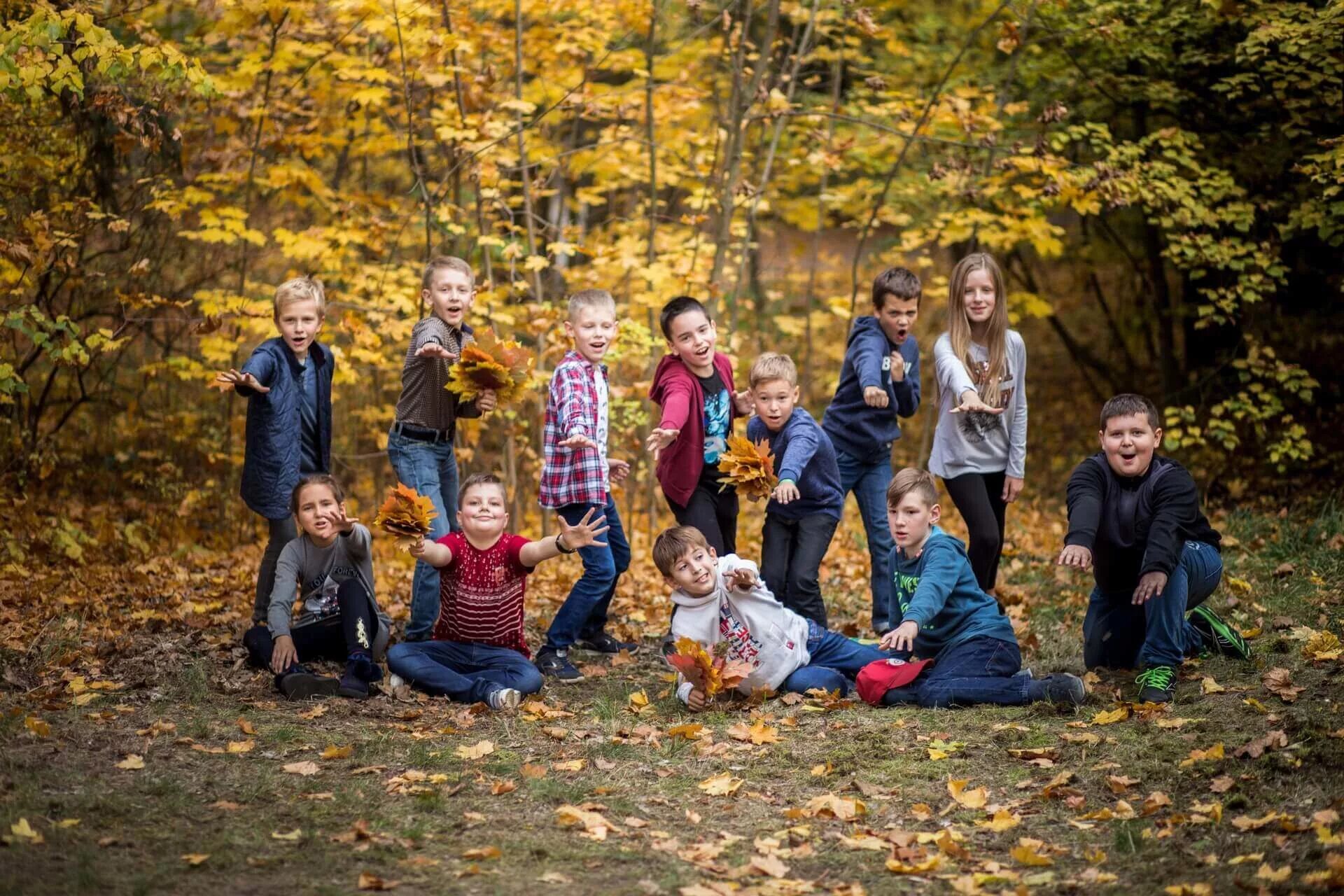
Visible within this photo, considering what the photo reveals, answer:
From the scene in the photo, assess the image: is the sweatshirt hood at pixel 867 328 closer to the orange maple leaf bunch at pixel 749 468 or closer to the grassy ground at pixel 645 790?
Result: the orange maple leaf bunch at pixel 749 468

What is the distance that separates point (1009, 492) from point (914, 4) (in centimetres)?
982

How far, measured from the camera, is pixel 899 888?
142 inches

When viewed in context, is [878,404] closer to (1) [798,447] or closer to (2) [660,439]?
(1) [798,447]

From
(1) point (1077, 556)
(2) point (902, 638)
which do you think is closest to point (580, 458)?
(2) point (902, 638)

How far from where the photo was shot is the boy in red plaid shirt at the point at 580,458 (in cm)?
621

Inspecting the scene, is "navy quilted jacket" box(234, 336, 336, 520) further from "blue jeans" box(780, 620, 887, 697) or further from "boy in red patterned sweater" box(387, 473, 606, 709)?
"blue jeans" box(780, 620, 887, 697)

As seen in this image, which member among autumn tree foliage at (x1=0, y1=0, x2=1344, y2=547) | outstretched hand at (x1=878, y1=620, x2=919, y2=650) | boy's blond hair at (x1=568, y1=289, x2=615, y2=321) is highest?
autumn tree foliage at (x1=0, y1=0, x2=1344, y2=547)

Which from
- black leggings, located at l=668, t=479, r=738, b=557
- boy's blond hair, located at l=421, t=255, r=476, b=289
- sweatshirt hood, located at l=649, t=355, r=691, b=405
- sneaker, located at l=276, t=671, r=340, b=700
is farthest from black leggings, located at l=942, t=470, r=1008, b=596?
sneaker, located at l=276, t=671, r=340, b=700

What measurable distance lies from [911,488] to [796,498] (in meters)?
0.77

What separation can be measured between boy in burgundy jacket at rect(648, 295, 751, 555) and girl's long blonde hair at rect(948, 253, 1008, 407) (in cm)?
120

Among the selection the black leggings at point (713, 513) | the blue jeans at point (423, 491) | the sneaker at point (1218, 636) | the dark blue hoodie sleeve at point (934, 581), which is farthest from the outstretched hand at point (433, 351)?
the sneaker at point (1218, 636)

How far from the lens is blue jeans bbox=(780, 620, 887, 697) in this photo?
575 centimetres

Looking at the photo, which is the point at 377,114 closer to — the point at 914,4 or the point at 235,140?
the point at 235,140

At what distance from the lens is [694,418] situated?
6.23 m
